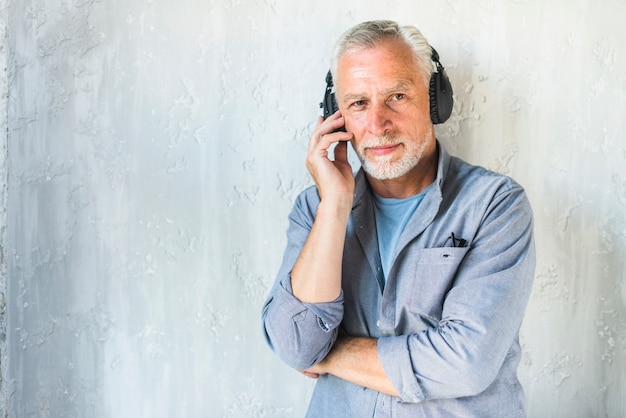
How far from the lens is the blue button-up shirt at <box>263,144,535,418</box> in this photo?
1.36m

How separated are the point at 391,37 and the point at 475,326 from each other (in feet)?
2.32

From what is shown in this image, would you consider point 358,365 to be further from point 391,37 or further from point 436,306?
point 391,37

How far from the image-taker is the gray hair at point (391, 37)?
1574 mm

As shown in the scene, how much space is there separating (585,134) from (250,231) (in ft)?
3.32

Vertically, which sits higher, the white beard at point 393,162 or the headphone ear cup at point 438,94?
the headphone ear cup at point 438,94

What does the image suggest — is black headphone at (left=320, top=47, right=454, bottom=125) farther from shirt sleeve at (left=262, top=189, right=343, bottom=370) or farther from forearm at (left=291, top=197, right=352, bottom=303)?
shirt sleeve at (left=262, top=189, right=343, bottom=370)

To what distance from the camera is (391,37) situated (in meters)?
1.57

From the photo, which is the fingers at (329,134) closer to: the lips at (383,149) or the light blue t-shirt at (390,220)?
the lips at (383,149)

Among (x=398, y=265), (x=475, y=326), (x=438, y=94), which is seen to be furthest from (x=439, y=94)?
(x=475, y=326)

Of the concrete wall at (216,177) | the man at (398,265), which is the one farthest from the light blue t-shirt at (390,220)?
the concrete wall at (216,177)

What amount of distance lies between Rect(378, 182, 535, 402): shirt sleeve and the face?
28cm

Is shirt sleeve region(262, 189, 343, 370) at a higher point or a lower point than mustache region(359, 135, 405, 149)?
lower

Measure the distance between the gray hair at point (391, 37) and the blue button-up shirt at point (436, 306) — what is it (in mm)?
225

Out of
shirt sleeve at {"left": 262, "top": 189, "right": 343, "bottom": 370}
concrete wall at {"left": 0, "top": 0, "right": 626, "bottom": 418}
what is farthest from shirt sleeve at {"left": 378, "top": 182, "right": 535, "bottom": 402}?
concrete wall at {"left": 0, "top": 0, "right": 626, "bottom": 418}
